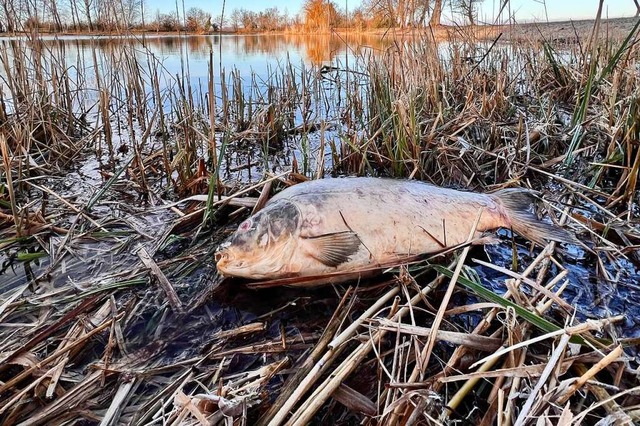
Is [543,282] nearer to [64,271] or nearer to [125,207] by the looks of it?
[64,271]

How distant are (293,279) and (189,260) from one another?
806 millimetres

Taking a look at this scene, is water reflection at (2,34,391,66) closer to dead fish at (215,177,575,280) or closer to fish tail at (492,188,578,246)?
dead fish at (215,177,575,280)

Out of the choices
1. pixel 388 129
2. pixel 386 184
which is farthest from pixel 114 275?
pixel 388 129

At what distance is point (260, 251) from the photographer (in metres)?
2.11

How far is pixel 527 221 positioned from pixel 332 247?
3.89 feet

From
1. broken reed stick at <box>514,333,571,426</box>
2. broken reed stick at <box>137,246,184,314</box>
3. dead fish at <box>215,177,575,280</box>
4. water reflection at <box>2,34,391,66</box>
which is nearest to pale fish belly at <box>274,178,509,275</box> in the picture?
dead fish at <box>215,177,575,280</box>

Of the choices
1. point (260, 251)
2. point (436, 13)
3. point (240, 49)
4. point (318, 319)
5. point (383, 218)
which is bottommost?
point (318, 319)

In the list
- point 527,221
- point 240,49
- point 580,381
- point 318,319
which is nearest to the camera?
point 580,381

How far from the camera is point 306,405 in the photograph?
1449 millimetres

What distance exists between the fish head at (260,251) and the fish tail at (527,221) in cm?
126

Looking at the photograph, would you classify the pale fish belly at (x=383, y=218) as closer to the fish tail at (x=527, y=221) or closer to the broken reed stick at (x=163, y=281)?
the fish tail at (x=527, y=221)

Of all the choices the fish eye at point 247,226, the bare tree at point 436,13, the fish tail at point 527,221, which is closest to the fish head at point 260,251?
the fish eye at point 247,226

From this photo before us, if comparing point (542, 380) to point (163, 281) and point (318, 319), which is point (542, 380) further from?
point (163, 281)

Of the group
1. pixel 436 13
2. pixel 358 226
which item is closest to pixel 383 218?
pixel 358 226
